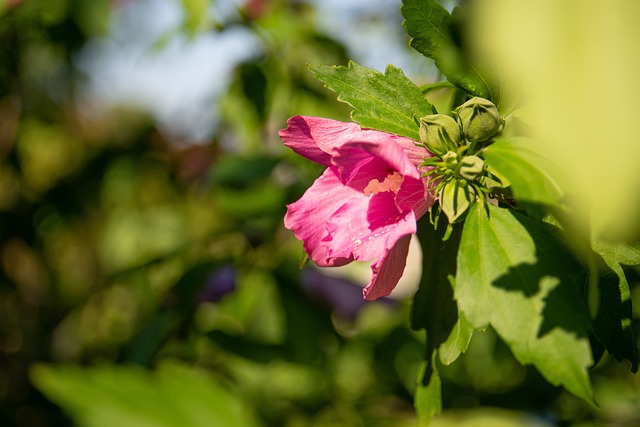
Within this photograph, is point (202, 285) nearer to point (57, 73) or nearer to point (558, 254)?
point (558, 254)

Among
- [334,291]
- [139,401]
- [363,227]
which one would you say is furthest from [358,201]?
[334,291]

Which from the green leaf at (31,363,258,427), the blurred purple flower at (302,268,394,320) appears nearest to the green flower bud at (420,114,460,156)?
the green leaf at (31,363,258,427)

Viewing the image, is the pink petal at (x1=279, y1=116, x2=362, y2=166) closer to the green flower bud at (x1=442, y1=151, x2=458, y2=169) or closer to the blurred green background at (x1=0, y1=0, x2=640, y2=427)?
the green flower bud at (x1=442, y1=151, x2=458, y2=169)

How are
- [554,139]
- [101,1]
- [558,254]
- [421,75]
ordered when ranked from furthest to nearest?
[101,1]
[421,75]
[558,254]
[554,139]

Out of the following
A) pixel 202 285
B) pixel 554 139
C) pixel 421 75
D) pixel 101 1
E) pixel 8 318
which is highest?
pixel 554 139

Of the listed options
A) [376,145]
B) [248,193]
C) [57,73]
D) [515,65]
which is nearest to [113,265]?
[57,73]

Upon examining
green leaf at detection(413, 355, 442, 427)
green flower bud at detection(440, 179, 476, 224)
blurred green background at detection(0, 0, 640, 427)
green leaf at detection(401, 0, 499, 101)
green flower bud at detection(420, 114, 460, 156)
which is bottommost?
blurred green background at detection(0, 0, 640, 427)
